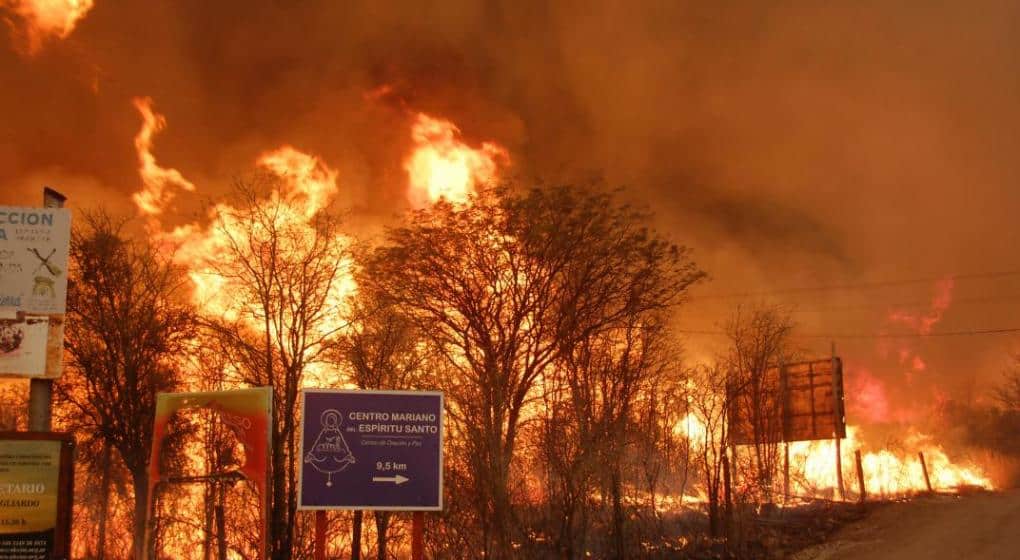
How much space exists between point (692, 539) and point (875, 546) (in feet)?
17.5

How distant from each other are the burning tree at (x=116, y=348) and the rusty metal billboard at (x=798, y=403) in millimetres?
21386

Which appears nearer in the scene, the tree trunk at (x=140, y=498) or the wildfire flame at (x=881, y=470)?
the tree trunk at (x=140, y=498)

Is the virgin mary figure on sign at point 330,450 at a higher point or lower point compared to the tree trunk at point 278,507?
higher

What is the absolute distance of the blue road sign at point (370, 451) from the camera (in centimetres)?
1310

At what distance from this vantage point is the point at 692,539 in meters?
28.4

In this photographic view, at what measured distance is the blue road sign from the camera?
43.0 ft

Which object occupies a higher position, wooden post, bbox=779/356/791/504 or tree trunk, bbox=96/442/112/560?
wooden post, bbox=779/356/791/504

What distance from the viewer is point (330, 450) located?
13.2 meters

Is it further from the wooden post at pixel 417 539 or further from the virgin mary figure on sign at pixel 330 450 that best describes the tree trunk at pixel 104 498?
the virgin mary figure on sign at pixel 330 450

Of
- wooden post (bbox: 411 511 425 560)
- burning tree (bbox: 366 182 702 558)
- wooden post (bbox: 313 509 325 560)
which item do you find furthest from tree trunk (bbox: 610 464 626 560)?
wooden post (bbox: 313 509 325 560)

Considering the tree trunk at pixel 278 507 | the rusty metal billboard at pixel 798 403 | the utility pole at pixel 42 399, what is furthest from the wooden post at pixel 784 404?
the utility pole at pixel 42 399

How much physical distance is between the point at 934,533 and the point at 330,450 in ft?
70.5

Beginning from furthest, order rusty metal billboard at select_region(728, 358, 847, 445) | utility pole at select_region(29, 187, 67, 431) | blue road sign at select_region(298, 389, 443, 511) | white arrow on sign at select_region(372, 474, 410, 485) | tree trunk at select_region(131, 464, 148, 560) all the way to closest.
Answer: rusty metal billboard at select_region(728, 358, 847, 445) → tree trunk at select_region(131, 464, 148, 560) → utility pole at select_region(29, 187, 67, 431) → white arrow on sign at select_region(372, 474, 410, 485) → blue road sign at select_region(298, 389, 443, 511)

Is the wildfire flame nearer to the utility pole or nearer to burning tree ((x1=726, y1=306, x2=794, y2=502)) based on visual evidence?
burning tree ((x1=726, y1=306, x2=794, y2=502))
